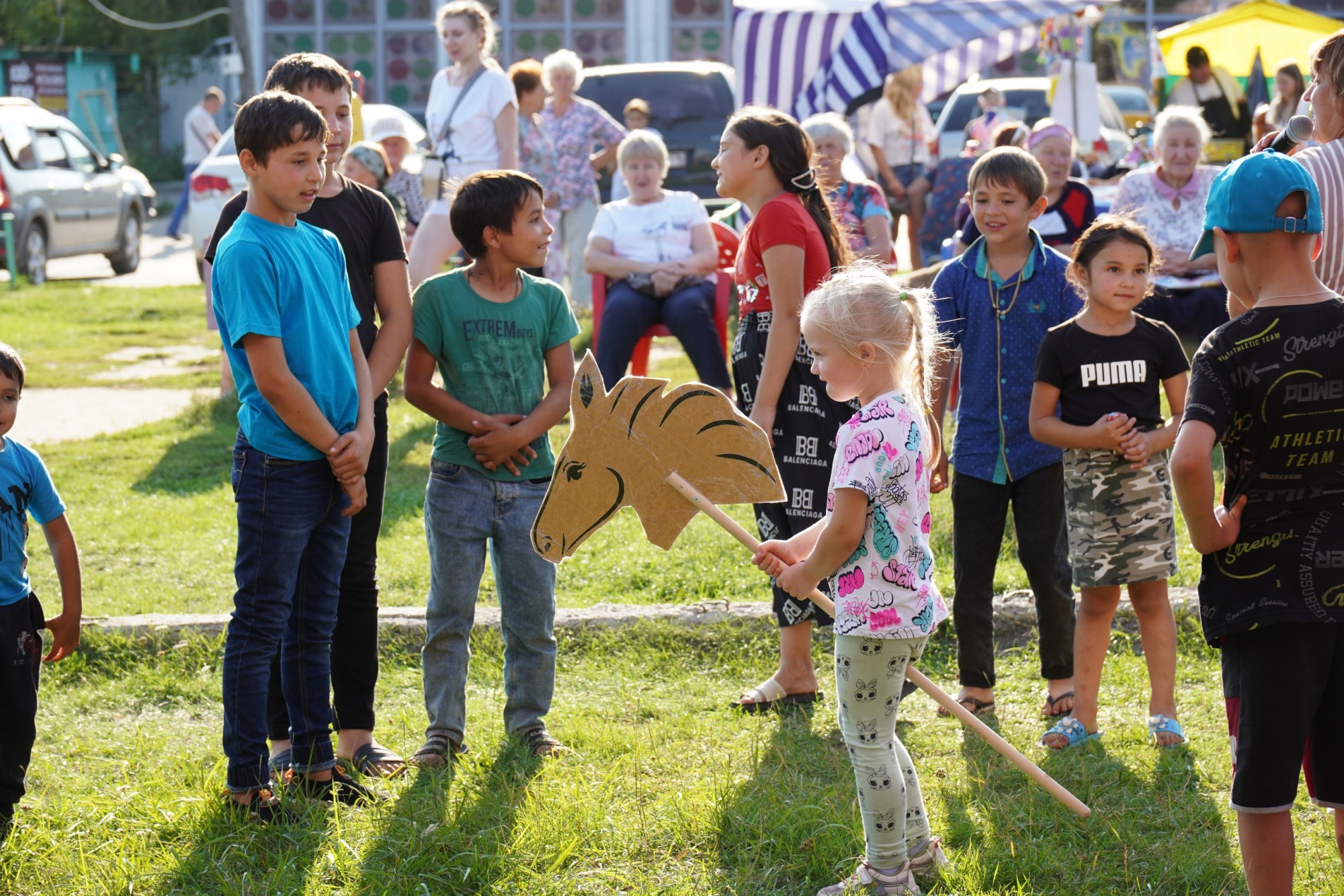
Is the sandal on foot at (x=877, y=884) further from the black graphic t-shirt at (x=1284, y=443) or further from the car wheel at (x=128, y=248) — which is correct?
the car wheel at (x=128, y=248)

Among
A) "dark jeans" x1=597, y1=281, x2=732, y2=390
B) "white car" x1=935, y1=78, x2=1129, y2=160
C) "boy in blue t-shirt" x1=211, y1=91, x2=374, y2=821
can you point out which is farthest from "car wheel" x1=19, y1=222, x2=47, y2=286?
"boy in blue t-shirt" x1=211, y1=91, x2=374, y2=821

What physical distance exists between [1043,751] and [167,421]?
652cm

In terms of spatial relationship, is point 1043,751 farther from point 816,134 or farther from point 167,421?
point 167,421

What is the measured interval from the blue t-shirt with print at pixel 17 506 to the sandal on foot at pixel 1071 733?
109 inches

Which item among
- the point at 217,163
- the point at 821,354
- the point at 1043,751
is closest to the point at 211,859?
the point at 821,354

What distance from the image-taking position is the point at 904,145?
43.0 ft

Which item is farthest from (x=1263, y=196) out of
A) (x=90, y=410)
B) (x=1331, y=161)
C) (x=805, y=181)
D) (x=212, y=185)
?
(x=212, y=185)

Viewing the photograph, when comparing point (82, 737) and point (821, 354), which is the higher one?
point (821, 354)

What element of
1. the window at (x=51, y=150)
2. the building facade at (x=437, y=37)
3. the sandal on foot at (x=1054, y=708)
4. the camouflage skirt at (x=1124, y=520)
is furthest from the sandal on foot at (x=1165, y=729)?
the building facade at (x=437, y=37)

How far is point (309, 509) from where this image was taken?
356 centimetres

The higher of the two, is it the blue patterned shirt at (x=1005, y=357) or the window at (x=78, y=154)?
the window at (x=78, y=154)

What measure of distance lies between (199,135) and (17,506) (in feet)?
63.9

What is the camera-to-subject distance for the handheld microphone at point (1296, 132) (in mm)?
3195

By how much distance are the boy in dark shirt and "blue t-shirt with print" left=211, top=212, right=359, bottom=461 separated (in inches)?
9.3
